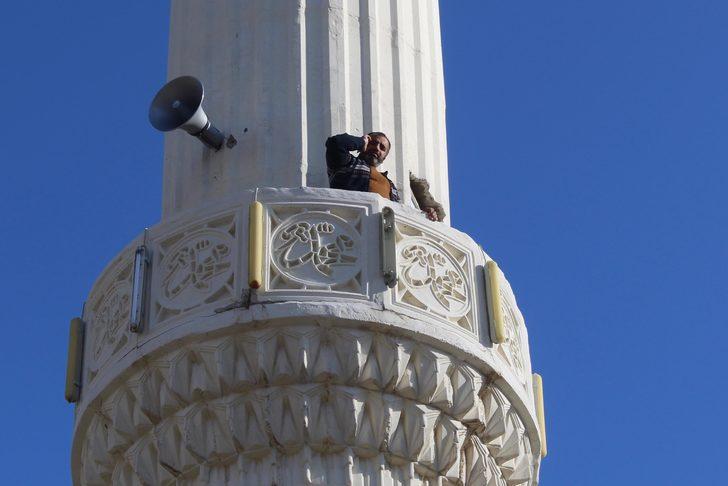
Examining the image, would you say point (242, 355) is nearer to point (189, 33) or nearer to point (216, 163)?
point (216, 163)

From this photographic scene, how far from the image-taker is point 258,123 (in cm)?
1454

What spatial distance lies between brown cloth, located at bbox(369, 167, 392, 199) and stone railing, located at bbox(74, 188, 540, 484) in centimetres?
40

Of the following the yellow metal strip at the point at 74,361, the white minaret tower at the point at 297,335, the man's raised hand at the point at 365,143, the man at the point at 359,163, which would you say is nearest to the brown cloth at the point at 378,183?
the man at the point at 359,163

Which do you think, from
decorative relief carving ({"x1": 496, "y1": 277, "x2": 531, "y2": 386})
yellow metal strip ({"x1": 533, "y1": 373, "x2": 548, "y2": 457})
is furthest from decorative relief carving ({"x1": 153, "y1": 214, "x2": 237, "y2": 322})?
yellow metal strip ({"x1": 533, "y1": 373, "x2": 548, "y2": 457})

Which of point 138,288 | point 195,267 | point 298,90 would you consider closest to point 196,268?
point 195,267

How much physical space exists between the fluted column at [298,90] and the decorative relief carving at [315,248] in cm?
68

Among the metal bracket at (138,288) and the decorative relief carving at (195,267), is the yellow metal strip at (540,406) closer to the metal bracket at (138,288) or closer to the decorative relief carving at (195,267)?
the decorative relief carving at (195,267)

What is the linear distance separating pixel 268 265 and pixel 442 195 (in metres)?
2.13

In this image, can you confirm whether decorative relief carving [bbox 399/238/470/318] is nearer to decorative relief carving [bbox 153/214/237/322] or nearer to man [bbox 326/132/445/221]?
man [bbox 326/132/445/221]

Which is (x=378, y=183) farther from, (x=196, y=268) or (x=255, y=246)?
(x=196, y=268)

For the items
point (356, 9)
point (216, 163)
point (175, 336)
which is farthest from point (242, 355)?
point (356, 9)

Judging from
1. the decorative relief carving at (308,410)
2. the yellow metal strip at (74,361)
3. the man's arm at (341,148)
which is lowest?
the decorative relief carving at (308,410)

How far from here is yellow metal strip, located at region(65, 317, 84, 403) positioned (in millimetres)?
14047

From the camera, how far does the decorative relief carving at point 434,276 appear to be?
1340 cm
